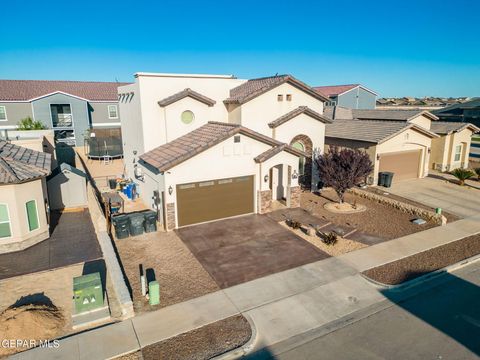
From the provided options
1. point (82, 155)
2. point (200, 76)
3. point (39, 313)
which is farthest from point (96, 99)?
point (39, 313)

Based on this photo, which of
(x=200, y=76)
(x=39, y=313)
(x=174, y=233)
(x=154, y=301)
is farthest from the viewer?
(x=200, y=76)

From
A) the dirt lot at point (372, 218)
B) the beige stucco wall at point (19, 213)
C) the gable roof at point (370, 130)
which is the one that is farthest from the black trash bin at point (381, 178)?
the beige stucco wall at point (19, 213)

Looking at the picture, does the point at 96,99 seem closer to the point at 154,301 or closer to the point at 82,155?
the point at 82,155

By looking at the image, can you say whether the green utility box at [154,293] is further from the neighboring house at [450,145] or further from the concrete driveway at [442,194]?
the neighboring house at [450,145]

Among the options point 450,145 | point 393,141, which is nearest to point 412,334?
point 393,141

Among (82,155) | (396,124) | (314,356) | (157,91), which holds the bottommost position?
(314,356)

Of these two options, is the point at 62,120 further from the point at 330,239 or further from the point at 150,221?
the point at 330,239

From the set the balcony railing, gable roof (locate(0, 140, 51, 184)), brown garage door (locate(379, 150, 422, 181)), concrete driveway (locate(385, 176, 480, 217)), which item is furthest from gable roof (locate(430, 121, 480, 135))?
the balcony railing
